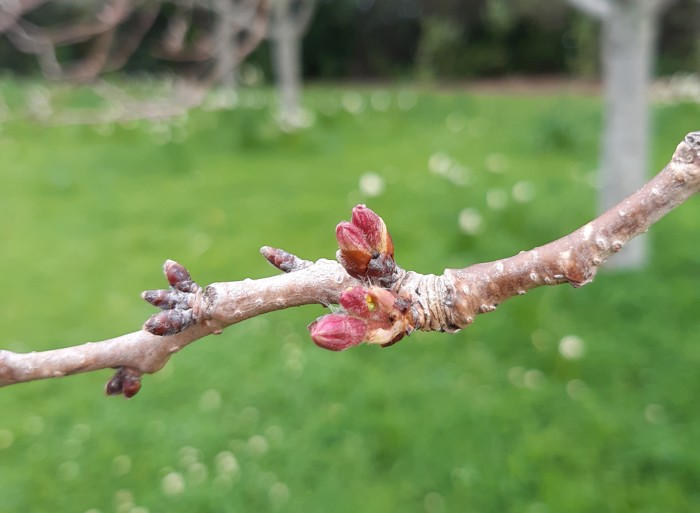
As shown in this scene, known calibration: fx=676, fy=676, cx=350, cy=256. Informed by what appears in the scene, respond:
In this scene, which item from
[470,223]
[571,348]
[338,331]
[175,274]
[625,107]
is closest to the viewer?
[338,331]

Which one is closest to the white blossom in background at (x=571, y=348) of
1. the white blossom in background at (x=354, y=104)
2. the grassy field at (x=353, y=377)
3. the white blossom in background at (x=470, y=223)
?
the grassy field at (x=353, y=377)

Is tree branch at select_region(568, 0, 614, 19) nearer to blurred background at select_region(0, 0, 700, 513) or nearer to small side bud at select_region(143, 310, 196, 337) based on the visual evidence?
blurred background at select_region(0, 0, 700, 513)

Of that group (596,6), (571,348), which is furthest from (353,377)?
(596,6)

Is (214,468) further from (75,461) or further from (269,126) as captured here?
(269,126)

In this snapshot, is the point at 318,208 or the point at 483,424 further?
the point at 318,208

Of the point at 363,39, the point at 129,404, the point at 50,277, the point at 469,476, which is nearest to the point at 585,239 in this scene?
the point at 469,476

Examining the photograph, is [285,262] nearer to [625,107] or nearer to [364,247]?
[364,247]

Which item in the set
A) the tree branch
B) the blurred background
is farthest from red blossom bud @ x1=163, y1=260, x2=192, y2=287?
the tree branch
